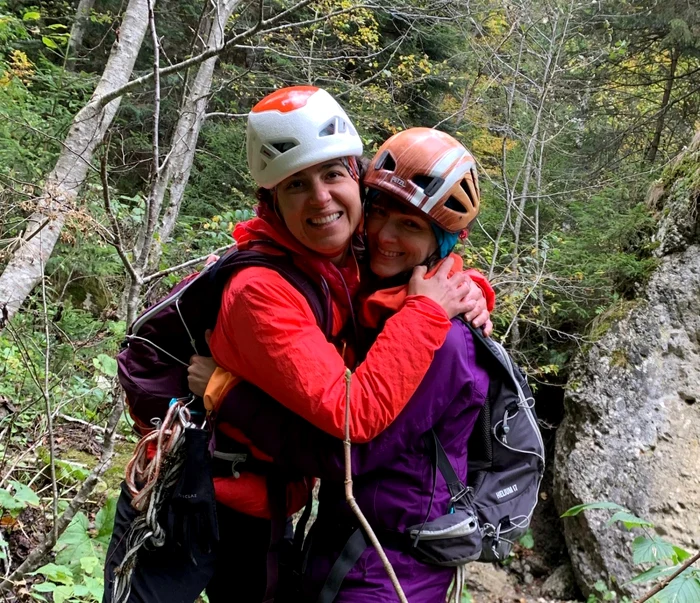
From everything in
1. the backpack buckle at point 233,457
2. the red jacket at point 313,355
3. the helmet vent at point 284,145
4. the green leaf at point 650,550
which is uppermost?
the helmet vent at point 284,145

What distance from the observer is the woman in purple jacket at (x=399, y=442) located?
165cm

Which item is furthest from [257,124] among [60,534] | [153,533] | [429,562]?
[60,534]

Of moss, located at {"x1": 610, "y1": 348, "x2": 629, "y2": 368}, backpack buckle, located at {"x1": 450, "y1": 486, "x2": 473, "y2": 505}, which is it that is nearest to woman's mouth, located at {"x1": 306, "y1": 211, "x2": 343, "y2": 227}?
backpack buckle, located at {"x1": 450, "y1": 486, "x2": 473, "y2": 505}

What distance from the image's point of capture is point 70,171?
15.4ft

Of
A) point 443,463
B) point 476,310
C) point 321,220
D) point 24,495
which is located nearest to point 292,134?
point 321,220

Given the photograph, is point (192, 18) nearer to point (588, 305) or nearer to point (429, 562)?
point (588, 305)

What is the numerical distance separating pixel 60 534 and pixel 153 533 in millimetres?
1186

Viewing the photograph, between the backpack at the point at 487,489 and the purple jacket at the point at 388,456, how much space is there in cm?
3

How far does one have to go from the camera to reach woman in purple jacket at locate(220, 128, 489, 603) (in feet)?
5.43

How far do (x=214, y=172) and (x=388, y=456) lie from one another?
955cm

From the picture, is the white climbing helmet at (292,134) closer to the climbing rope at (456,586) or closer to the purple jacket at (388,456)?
the purple jacket at (388,456)

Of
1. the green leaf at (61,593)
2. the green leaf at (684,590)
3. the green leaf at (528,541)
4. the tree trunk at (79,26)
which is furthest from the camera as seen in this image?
the tree trunk at (79,26)

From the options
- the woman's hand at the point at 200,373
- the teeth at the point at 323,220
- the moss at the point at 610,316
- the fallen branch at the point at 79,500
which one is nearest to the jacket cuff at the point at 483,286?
the teeth at the point at 323,220

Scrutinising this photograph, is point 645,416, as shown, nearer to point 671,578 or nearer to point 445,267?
point 445,267
